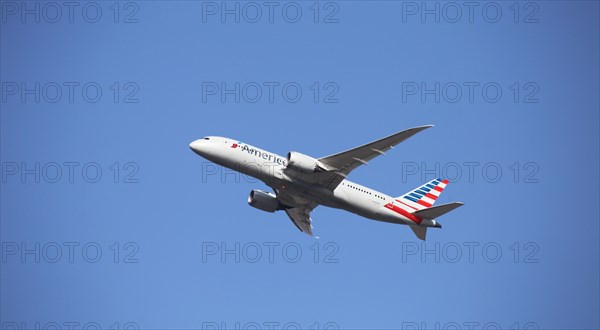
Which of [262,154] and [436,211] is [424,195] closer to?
[436,211]

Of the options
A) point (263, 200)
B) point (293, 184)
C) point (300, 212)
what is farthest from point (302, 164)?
point (300, 212)

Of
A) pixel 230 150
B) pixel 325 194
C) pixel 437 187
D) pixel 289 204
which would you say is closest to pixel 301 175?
pixel 325 194

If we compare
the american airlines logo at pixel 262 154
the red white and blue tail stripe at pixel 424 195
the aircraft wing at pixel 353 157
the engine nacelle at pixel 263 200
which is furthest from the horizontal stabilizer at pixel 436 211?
the engine nacelle at pixel 263 200

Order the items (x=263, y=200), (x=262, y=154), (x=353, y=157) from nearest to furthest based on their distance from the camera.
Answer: (x=353, y=157) → (x=262, y=154) → (x=263, y=200)

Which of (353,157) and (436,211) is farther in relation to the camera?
(436,211)

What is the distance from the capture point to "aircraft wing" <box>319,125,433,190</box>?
3644 centimetres

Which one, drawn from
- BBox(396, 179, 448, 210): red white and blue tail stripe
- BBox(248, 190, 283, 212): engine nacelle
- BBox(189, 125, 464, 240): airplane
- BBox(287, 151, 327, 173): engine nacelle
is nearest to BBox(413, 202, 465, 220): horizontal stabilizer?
BBox(189, 125, 464, 240): airplane

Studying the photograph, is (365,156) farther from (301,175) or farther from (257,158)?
(257,158)

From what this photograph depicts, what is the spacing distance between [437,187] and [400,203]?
5.45m

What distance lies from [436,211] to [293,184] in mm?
9790

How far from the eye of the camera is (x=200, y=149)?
40156 mm

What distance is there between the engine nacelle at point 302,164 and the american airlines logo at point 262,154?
122 centimetres

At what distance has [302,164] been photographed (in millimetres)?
39312

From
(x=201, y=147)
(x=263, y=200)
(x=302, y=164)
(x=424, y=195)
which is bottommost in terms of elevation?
(x=263, y=200)
